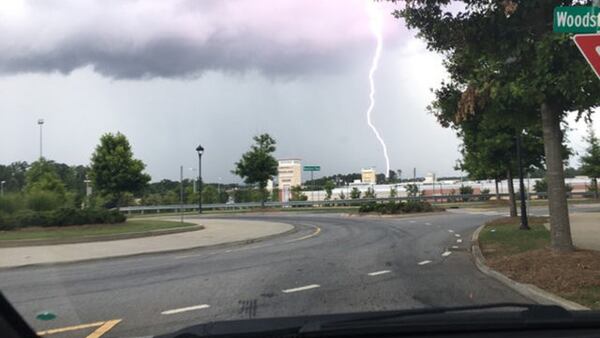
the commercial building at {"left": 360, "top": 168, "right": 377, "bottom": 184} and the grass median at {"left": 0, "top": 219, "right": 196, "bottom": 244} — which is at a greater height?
the commercial building at {"left": 360, "top": 168, "right": 377, "bottom": 184}

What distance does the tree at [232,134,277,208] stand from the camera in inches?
1898

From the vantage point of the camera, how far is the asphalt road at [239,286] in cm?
748

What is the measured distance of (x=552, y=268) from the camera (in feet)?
31.7

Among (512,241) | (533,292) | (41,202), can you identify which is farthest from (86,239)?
(533,292)

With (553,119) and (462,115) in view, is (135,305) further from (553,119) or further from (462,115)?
(553,119)

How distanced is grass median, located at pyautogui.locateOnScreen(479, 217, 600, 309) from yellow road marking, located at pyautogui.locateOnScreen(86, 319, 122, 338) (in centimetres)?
565

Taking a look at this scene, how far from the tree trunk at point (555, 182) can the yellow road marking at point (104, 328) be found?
25.2 ft

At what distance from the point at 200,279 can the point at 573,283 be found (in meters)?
6.03

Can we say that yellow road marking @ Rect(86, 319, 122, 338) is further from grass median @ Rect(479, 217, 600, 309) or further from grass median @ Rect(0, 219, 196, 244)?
grass median @ Rect(0, 219, 196, 244)

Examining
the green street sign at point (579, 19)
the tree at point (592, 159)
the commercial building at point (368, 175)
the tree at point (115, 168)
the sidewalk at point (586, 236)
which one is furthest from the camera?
the commercial building at point (368, 175)

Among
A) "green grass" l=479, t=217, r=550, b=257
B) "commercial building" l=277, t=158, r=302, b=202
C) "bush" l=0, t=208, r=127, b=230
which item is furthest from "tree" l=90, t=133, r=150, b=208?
"commercial building" l=277, t=158, r=302, b=202

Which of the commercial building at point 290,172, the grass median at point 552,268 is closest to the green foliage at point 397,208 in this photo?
the grass median at point 552,268

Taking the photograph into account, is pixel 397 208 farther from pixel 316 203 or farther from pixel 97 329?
pixel 97 329

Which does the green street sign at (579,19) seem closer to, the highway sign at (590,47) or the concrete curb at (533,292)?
the highway sign at (590,47)
